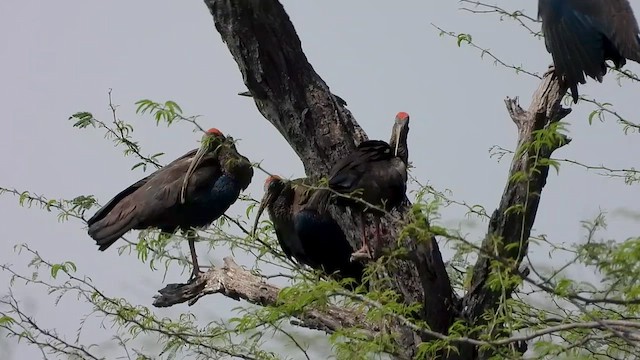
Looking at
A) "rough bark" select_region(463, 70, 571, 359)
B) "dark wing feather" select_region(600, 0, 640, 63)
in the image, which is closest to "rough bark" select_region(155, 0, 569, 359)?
"rough bark" select_region(463, 70, 571, 359)

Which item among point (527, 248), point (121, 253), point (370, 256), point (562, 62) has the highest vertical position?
point (562, 62)

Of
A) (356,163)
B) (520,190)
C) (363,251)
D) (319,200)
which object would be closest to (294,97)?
(356,163)

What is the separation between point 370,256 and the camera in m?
5.18

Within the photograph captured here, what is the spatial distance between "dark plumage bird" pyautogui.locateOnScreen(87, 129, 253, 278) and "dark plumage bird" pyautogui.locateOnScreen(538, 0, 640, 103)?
2.02 meters

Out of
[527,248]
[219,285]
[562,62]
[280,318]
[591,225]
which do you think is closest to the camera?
[591,225]

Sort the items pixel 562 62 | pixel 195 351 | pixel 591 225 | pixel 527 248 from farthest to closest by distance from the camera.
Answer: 1. pixel 195 351
2. pixel 562 62
3. pixel 527 248
4. pixel 591 225

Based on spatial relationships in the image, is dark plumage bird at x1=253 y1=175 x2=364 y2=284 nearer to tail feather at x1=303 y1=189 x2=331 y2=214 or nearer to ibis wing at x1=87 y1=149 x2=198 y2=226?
tail feather at x1=303 y1=189 x2=331 y2=214

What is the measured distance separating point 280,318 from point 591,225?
5.48ft

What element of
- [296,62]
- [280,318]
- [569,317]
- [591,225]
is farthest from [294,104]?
[591,225]

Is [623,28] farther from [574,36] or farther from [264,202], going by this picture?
[264,202]

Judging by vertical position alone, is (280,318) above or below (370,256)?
below

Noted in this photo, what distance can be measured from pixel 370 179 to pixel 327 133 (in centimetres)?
56

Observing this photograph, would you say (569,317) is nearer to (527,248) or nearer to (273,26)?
(527,248)

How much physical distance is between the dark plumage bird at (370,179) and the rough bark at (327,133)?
0.11m
